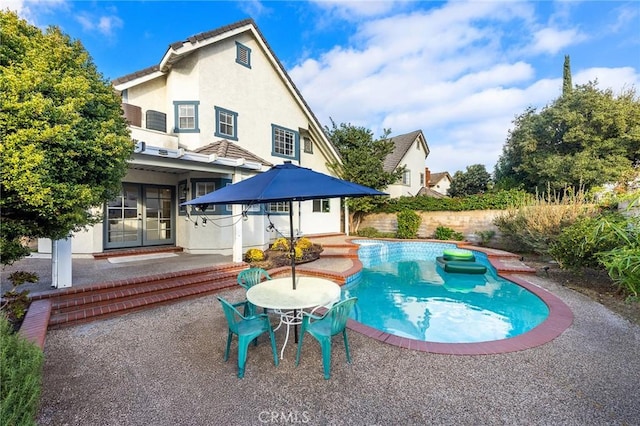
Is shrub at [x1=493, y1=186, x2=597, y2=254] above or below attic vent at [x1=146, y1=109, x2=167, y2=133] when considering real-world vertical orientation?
below

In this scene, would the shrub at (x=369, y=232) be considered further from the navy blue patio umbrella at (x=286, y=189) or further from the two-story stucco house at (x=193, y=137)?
the navy blue patio umbrella at (x=286, y=189)

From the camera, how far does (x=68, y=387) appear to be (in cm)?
351

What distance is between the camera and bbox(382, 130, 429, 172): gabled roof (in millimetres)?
26116

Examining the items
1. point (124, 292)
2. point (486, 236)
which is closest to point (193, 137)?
point (124, 292)

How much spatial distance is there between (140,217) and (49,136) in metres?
A: 8.43

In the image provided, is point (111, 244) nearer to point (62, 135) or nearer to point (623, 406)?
point (62, 135)

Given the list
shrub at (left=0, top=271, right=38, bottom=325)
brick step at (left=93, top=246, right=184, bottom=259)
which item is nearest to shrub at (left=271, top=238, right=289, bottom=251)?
brick step at (left=93, top=246, right=184, bottom=259)

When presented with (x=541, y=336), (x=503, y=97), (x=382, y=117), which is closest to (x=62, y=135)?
(x=541, y=336)

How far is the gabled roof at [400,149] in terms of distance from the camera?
1028 inches

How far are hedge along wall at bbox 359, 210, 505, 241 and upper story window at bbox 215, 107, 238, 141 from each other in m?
12.2

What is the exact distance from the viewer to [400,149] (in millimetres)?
27719

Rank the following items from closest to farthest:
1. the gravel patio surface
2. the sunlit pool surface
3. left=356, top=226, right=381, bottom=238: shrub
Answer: the gravel patio surface
the sunlit pool surface
left=356, top=226, right=381, bottom=238: shrub

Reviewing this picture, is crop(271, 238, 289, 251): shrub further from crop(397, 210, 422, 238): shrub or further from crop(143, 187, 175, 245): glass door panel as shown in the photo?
crop(397, 210, 422, 238): shrub

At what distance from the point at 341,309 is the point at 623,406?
3387 mm
